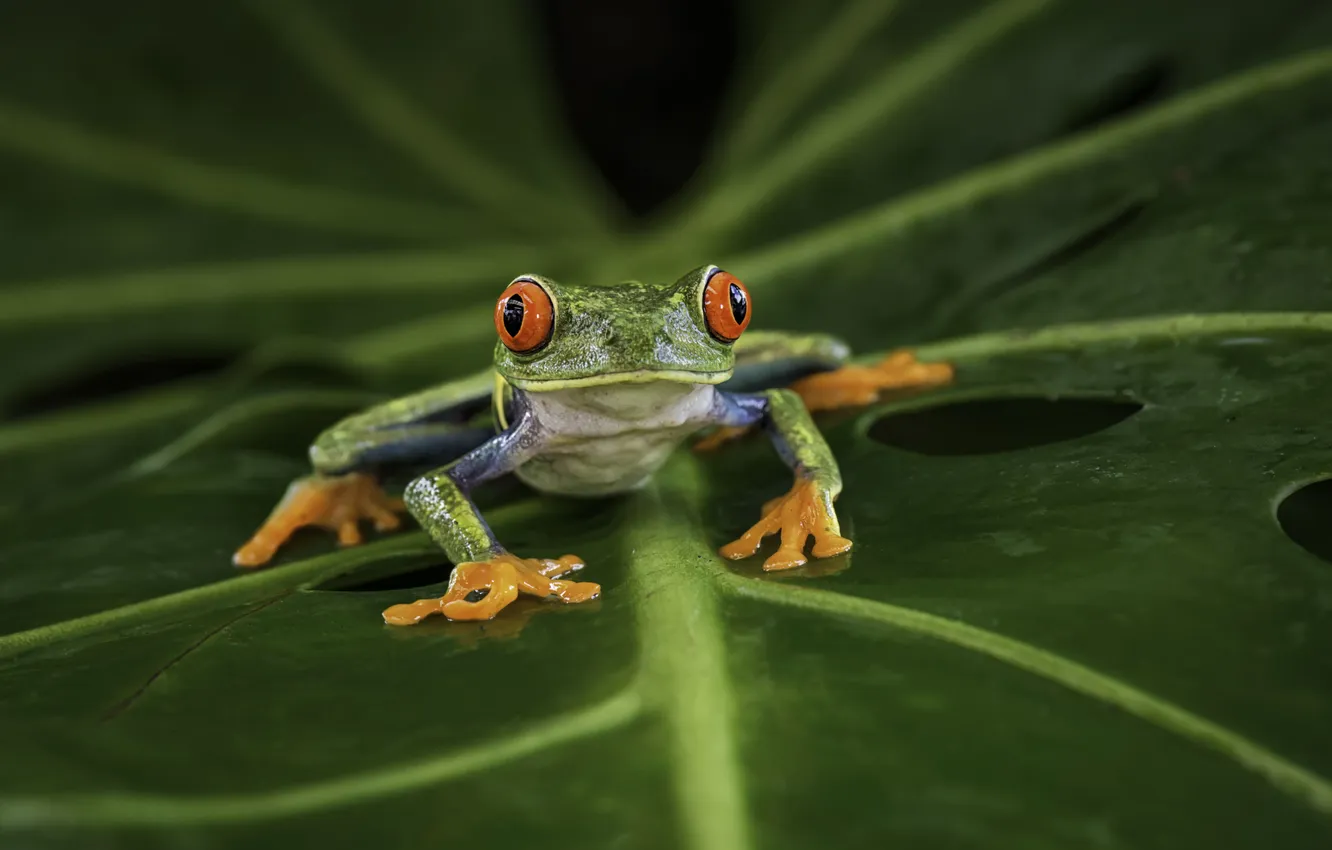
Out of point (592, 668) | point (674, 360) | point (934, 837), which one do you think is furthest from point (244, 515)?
point (934, 837)

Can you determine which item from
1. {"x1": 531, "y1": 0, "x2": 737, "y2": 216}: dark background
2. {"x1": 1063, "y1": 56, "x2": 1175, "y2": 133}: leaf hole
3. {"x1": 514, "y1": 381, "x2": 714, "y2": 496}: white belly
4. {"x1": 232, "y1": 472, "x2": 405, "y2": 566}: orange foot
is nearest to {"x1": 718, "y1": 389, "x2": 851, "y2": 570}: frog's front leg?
{"x1": 514, "y1": 381, "x2": 714, "y2": 496}: white belly

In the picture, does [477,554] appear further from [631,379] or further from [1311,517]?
[1311,517]

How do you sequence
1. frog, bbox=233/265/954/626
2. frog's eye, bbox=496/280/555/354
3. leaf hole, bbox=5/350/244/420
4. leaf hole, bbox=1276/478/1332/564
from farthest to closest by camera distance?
leaf hole, bbox=5/350/244/420
frog's eye, bbox=496/280/555/354
frog, bbox=233/265/954/626
leaf hole, bbox=1276/478/1332/564

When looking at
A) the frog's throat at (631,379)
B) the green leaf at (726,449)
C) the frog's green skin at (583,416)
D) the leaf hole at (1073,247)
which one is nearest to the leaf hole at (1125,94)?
the green leaf at (726,449)

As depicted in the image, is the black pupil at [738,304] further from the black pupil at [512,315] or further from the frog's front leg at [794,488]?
the black pupil at [512,315]

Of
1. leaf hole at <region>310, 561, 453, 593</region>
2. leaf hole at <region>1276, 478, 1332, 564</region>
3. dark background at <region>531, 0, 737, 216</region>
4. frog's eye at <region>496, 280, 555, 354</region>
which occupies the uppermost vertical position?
dark background at <region>531, 0, 737, 216</region>

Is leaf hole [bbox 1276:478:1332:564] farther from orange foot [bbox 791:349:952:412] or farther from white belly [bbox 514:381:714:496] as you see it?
white belly [bbox 514:381:714:496]
